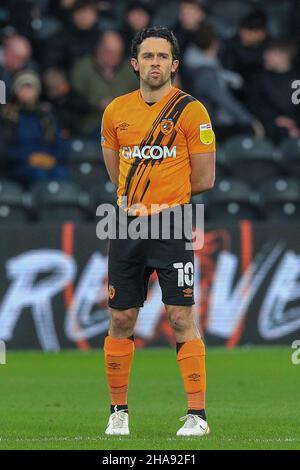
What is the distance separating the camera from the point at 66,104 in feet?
53.7

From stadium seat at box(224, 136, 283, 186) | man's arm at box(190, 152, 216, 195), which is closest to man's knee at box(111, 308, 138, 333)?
man's arm at box(190, 152, 216, 195)

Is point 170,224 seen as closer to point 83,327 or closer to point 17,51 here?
point 83,327

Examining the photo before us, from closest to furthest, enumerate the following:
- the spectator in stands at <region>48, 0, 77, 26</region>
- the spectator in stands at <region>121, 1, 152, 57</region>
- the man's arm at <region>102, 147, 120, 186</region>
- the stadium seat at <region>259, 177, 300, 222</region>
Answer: the man's arm at <region>102, 147, 120, 186</region> → the stadium seat at <region>259, 177, 300, 222</region> → the spectator in stands at <region>121, 1, 152, 57</region> → the spectator in stands at <region>48, 0, 77, 26</region>

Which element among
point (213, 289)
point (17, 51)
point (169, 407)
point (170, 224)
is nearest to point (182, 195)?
point (170, 224)

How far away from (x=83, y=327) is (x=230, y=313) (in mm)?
1561

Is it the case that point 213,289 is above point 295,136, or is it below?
below

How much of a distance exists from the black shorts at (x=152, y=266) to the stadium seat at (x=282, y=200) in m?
7.34

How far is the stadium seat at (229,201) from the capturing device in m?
15.1

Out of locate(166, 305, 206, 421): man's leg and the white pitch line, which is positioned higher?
locate(166, 305, 206, 421): man's leg

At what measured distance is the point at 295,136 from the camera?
53.9 ft

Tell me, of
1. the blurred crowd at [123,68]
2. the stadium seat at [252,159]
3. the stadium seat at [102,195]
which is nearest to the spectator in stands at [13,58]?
the blurred crowd at [123,68]

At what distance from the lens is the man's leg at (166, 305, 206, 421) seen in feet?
26.1

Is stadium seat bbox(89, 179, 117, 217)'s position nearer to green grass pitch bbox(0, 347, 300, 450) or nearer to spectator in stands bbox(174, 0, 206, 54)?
Result: green grass pitch bbox(0, 347, 300, 450)

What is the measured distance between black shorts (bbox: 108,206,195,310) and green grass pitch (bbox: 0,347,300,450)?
827 mm
